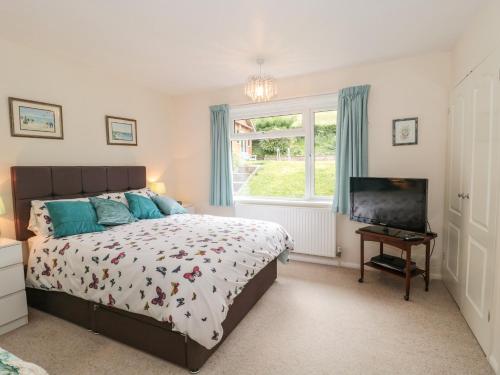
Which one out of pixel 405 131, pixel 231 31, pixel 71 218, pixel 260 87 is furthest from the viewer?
Answer: pixel 405 131

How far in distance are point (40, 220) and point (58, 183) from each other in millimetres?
533

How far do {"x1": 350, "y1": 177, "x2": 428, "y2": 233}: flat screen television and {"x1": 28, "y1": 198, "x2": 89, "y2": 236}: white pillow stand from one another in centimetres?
320

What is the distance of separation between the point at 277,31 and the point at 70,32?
189 centimetres

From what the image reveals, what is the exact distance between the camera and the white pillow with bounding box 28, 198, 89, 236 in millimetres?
2635

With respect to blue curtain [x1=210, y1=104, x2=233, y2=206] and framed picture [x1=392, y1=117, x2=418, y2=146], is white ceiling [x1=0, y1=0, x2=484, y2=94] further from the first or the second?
blue curtain [x1=210, y1=104, x2=233, y2=206]

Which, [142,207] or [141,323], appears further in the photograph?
[142,207]

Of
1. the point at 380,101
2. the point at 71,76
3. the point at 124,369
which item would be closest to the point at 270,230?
the point at 124,369

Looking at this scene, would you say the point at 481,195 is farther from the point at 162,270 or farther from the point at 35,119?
the point at 35,119

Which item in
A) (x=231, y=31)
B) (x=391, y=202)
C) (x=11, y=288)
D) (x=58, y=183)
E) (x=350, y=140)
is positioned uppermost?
(x=231, y=31)

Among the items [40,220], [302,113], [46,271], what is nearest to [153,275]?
[46,271]

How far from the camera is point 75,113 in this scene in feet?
10.8

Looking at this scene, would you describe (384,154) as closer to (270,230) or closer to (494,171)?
(494,171)

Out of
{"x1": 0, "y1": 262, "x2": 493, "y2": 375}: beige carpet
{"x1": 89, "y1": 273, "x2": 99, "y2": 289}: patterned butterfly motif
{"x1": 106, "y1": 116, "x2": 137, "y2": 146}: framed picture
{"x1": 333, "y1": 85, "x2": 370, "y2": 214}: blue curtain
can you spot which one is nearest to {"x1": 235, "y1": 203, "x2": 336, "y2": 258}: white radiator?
{"x1": 333, "y1": 85, "x2": 370, "y2": 214}: blue curtain

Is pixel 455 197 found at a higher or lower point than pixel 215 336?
higher
